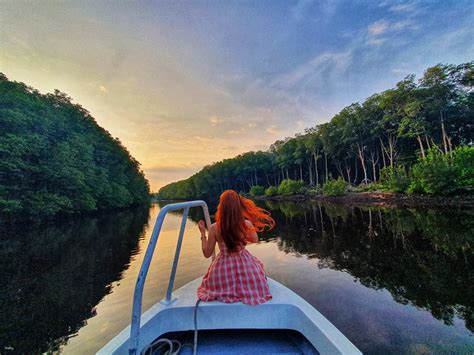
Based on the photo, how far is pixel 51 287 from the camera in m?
5.23

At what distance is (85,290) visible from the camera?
Result: 5035 mm

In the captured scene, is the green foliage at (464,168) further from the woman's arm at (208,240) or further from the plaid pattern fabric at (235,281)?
the woman's arm at (208,240)

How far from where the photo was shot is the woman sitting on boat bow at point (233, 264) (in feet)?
7.13

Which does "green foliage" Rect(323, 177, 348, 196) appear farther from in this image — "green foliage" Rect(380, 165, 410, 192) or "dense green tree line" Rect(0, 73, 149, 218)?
"dense green tree line" Rect(0, 73, 149, 218)

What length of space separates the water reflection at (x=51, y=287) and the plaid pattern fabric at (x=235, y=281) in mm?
2884

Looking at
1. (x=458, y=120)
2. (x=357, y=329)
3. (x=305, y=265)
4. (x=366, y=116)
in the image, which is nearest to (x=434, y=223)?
(x=305, y=265)

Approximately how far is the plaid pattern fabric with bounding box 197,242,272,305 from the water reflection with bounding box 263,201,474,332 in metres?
3.23

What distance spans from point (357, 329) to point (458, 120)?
4366 cm

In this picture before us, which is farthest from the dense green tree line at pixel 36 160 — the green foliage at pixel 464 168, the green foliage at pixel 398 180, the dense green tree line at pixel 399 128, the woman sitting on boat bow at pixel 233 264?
the dense green tree line at pixel 399 128

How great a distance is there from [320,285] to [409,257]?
11.0 ft

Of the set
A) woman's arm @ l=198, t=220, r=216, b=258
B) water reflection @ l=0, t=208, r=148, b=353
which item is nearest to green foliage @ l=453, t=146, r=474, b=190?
woman's arm @ l=198, t=220, r=216, b=258

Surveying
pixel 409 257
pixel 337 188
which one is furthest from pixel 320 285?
pixel 337 188

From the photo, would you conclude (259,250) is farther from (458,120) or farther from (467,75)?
(458,120)

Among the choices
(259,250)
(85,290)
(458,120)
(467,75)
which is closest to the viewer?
(85,290)
